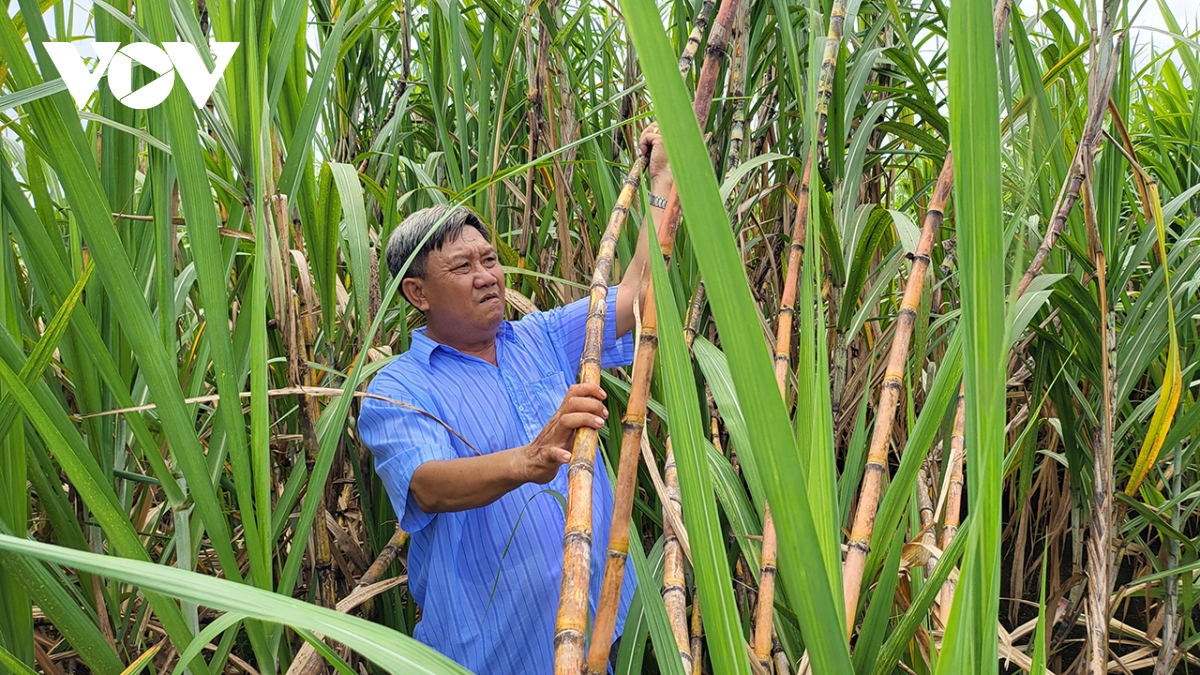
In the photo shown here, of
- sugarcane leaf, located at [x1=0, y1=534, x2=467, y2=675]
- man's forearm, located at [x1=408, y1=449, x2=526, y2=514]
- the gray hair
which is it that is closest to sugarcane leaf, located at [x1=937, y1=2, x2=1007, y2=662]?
sugarcane leaf, located at [x1=0, y1=534, x2=467, y2=675]

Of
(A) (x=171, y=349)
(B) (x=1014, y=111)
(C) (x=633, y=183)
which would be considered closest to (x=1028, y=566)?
(B) (x=1014, y=111)

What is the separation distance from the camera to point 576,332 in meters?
1.45

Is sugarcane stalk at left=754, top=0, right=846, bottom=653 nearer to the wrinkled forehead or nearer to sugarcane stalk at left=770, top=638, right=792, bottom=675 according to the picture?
sugarcane stalk at left=770, top=638, right=792, bottom=675

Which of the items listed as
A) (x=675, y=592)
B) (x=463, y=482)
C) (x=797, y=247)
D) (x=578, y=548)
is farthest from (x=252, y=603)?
(x=463, y=482)

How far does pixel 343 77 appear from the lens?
4.67ft

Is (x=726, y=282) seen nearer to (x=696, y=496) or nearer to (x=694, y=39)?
(x=696, y=496)

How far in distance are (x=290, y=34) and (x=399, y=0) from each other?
526 mm

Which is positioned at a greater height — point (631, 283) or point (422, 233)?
point (422, 233)

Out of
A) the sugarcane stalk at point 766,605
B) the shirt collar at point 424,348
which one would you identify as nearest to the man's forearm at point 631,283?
the shirt collar at point 424,348

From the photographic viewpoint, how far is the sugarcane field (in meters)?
0.35

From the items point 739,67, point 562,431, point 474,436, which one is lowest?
point 474,436

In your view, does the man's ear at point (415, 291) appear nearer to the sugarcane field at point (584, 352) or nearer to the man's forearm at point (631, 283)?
the sugarcane field at point (584, 352)

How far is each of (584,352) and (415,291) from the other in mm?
930

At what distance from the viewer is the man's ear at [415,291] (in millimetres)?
1389
